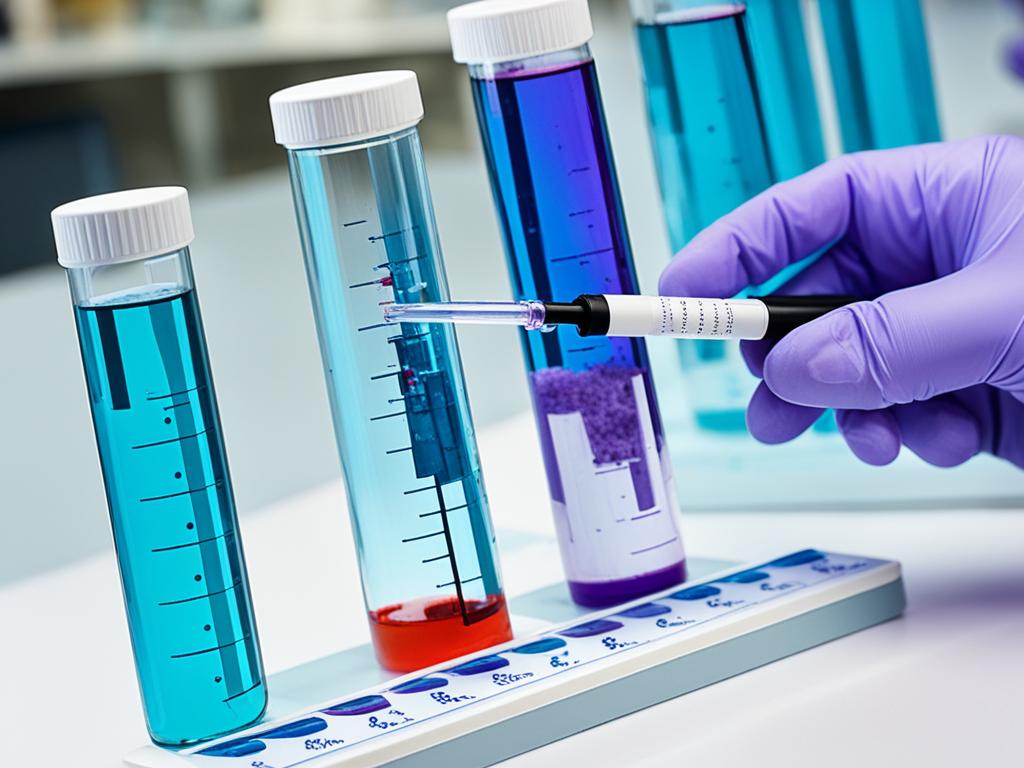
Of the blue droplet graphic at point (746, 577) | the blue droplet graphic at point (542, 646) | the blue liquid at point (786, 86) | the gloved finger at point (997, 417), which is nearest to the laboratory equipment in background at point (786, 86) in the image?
the blue liquid at point (786, 86)

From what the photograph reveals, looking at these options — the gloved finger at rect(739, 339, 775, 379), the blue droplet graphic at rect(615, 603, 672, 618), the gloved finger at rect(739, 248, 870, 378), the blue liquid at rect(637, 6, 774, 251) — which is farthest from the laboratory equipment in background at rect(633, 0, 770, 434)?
the blue droplet graphic at rect(615, 603, 672, 618)

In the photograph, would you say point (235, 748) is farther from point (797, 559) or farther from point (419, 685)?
point (797, 559)

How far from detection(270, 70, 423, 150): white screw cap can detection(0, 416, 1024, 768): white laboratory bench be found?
33cm

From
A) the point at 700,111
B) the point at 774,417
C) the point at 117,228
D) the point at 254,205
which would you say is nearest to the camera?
the point at 117,228

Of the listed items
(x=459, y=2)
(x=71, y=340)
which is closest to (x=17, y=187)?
(x=71, y=340)

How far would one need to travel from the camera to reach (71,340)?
1.77m

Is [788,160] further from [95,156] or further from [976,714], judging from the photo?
[95,156]

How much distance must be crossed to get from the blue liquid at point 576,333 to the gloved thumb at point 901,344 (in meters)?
0.10

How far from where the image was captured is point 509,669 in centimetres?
74

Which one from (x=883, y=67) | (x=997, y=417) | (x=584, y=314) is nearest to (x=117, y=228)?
(x=584, y=314)

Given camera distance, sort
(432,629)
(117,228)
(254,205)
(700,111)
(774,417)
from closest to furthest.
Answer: (117,228) → (432,629) → (774,417) → (700,111) → (254,205)

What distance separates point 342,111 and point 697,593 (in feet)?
1.13

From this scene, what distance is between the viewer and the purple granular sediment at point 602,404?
2.65ft

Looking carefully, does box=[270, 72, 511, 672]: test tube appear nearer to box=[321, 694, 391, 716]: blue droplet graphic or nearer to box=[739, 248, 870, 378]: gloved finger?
box=[321, 694, 391, 716]: blue droplet graphic
